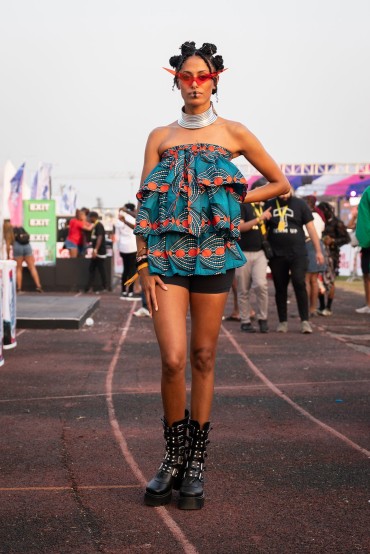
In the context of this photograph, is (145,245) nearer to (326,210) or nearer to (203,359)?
(203,359)

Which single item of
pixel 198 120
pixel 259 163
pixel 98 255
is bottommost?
pixel 98 255

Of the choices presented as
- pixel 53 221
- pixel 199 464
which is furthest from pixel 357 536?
pixel 53 221

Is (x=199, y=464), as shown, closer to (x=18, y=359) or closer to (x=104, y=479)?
(x=104, y=479)

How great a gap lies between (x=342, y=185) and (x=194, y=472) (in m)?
36.3

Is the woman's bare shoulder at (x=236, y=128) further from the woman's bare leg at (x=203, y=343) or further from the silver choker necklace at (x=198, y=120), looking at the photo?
the woman's bare leg at (x=203, y=343)

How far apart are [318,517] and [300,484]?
664mm

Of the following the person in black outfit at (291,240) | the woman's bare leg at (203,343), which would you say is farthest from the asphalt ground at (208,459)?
the person in black outfit at (291,240)

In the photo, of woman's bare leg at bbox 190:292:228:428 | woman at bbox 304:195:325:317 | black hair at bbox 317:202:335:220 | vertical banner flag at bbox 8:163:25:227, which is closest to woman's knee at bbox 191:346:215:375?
woman's bare leg at bbox 190:292:228:428

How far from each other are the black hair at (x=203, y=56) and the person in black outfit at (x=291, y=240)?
28.1 feet

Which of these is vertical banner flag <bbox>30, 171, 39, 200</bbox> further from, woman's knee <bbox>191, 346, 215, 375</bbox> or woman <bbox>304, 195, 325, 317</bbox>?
woman's knee <bbox>191, 346, 215, 375</bbox>

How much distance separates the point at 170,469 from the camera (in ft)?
16.7

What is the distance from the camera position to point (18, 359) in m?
11.1

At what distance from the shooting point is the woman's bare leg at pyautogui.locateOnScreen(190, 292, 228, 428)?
5.03m

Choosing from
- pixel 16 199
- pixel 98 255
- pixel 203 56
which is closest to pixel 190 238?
pixel 203 56
